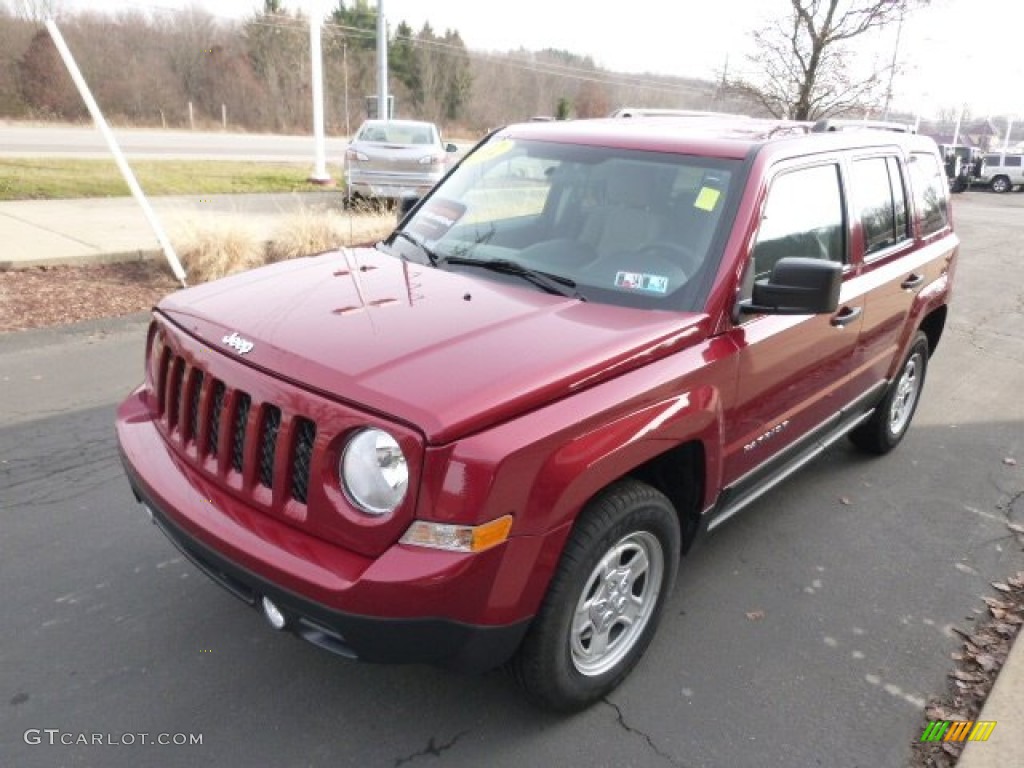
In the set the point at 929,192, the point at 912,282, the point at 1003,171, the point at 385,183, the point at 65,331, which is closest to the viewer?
the point at 912,282

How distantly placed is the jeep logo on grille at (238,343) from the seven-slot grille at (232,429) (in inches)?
4.6

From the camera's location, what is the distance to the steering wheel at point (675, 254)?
296 centimetres

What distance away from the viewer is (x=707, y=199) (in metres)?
3.10

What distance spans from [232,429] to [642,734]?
1.67m

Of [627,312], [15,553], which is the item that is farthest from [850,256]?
[15,553]

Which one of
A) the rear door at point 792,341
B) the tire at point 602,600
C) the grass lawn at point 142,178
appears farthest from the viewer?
the grass lawn at point 142,178

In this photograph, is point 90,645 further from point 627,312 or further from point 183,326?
point 627,312

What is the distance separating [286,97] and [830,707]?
5350cm

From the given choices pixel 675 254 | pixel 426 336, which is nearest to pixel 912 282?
Answer: pixel 675 254

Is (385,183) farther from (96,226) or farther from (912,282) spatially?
(912,282)

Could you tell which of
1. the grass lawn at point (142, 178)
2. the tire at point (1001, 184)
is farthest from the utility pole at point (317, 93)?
the tire at point (1001, 184)

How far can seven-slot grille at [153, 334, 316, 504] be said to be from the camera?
88.3 inches

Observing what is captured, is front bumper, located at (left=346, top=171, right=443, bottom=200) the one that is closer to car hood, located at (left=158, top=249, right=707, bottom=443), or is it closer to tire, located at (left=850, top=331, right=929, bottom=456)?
tire, located at (left=850, top=331, right=929, bottom=456)

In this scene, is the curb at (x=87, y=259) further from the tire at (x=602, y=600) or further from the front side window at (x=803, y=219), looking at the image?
the tire at (x=602, y=600)
